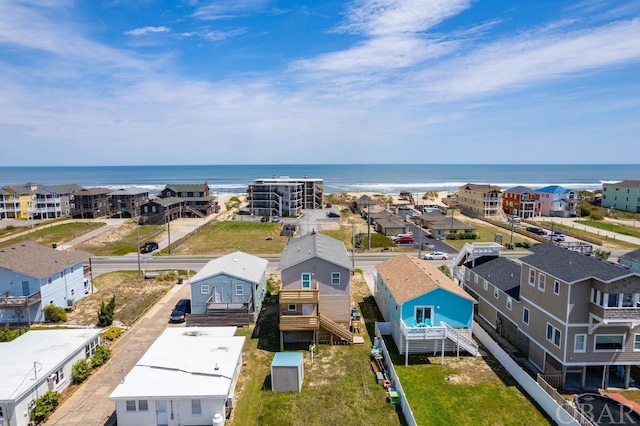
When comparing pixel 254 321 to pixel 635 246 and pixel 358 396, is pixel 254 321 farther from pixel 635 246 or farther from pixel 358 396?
pixel 635 246

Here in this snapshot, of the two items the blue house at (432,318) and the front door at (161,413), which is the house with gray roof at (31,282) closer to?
the front door at (161,413)

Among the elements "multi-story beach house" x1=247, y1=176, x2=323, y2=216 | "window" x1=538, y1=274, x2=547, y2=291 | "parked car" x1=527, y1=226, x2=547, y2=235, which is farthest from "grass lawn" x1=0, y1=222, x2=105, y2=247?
"parked car" x1=527, y1=226, x2=547, y2=235

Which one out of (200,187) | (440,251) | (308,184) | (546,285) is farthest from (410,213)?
(546,285)

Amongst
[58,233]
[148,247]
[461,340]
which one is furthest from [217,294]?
[58,233]

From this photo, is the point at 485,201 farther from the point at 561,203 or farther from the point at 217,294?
the point at 217,294

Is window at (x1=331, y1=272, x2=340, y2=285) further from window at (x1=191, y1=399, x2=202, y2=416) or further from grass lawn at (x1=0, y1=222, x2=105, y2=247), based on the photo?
grass lawn at (x1=0, y1=222, x2=105, y2=247)

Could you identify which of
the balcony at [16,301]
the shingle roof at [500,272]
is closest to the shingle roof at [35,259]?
the balcony at [16,301]
